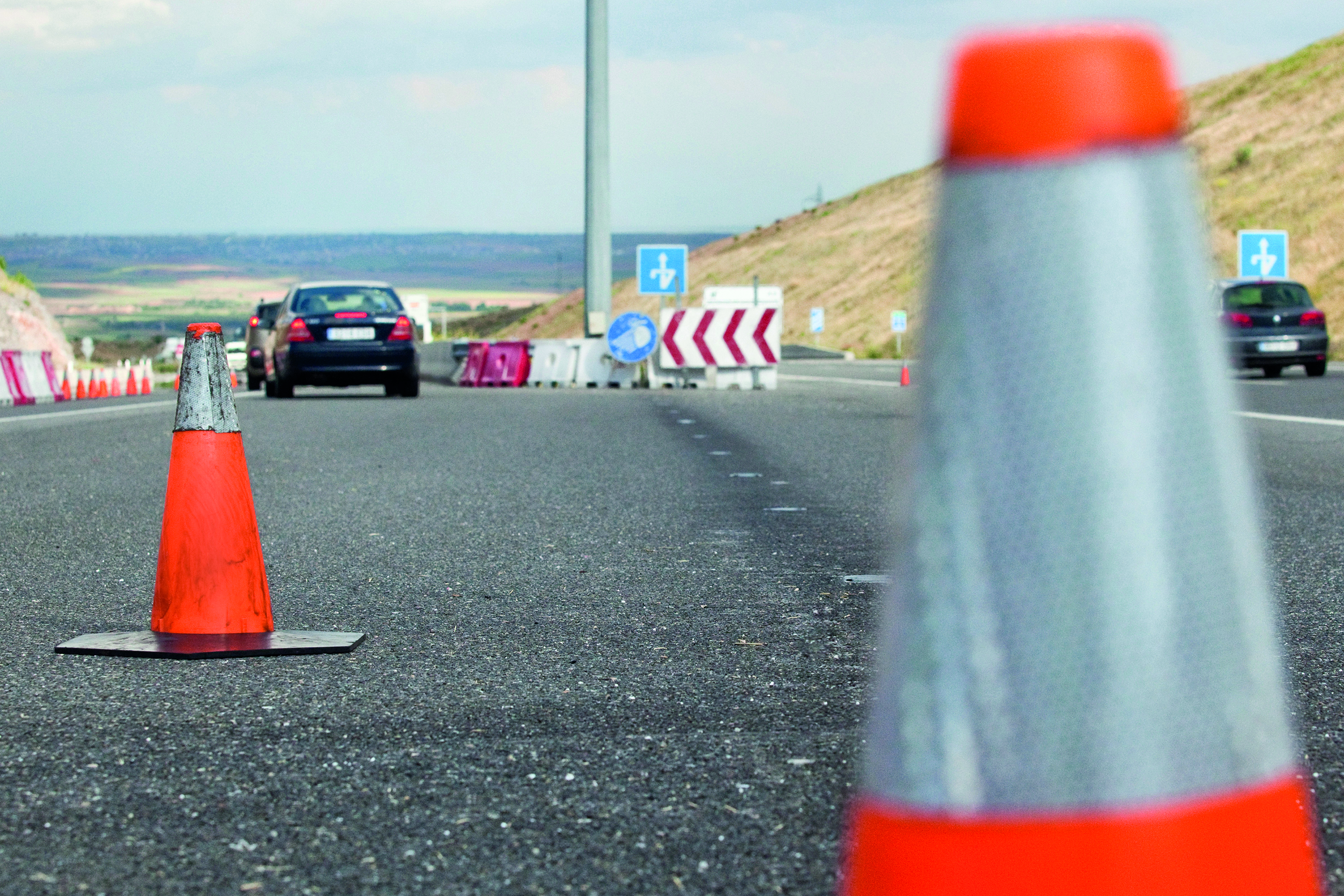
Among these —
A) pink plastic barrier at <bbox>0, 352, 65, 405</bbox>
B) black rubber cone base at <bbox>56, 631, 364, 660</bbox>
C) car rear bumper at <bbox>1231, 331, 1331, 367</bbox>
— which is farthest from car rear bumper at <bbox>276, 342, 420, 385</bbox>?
black rubber cone base at <bbox>56, 631, 364, 660</bbox>

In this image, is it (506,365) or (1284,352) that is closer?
(1284,352)

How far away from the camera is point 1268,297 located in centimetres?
2541

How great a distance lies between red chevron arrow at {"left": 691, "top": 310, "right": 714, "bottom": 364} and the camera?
974 inches

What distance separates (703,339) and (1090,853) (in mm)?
23594

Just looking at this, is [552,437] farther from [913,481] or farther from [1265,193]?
[1265,193]

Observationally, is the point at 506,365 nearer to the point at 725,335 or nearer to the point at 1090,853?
the point at 725,335

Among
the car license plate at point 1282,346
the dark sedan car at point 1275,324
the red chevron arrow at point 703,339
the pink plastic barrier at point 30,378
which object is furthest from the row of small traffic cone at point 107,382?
the car license plate at point 1282,346

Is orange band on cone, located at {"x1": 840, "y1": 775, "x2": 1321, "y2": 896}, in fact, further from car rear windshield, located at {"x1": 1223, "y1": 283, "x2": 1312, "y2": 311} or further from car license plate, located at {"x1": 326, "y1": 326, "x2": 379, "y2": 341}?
car rear windshield, located at {"x1": 1223, "y1": 283, "x2": 1312, "y2": 311}

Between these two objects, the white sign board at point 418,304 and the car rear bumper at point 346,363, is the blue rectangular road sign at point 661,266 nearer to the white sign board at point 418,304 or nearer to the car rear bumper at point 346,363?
the car rear bumper at point 346,363

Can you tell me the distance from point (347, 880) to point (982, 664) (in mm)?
1461

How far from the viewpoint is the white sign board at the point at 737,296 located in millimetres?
27578

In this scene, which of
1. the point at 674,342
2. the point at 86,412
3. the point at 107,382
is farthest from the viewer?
the point at 107,382

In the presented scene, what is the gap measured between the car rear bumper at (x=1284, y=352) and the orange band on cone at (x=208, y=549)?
22092 millimetres

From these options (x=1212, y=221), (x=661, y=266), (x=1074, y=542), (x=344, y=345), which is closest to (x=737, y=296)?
(x=661, y=266)
